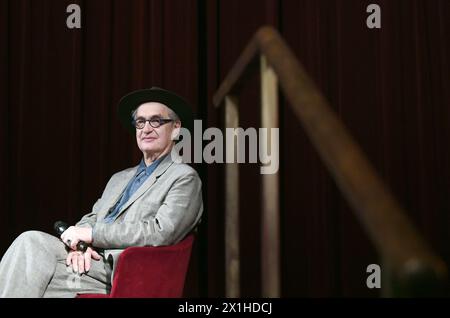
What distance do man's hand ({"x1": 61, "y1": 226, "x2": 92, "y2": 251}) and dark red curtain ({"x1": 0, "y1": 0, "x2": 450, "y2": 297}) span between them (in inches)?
36.4

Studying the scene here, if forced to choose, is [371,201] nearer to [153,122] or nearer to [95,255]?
[95,255]

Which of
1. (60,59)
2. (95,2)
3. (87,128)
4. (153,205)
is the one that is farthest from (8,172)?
(153,205)

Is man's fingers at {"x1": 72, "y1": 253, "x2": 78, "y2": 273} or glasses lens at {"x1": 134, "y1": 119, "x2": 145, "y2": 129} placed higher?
glasses lens at {"x1": 134, "y1": 119, "x2": 145, "y2": 129}

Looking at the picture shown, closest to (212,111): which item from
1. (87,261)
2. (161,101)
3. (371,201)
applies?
(161,101)

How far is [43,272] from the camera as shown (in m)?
1.52

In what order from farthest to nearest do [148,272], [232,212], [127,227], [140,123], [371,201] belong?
[140,123] < [127,227] < [148,272] < [232,212] < [371,201]

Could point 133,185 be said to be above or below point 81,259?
above

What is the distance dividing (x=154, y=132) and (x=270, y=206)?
100 cm

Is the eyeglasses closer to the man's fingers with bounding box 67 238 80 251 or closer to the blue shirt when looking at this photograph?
the blue shirt

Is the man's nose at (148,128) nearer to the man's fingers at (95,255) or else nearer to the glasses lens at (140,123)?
the glasses lens at (140,123)

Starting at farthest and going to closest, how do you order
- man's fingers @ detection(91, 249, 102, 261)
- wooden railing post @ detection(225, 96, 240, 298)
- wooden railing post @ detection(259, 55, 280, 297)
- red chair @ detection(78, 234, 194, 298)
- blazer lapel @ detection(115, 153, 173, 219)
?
blazer lapel @ detection(115, 153, 173, 219), man's fingers @ detection(91, 249, 102, 261), red chair @ detection(78, 234, 194, 298), wooden railing post @ detection(225, 96, 240, 298), wooden railing post @ detection(259, 55, 280, 297)

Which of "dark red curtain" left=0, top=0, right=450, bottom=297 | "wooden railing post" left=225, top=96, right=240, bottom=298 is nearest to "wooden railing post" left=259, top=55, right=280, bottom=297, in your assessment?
"wooden railing post" left=225, top=96, right=240, bottom=298

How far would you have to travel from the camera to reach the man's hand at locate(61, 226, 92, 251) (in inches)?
64.4

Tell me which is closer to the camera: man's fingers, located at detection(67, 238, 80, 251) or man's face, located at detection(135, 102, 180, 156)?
man's fingers, located at detection(67, 238, 80, 251)
